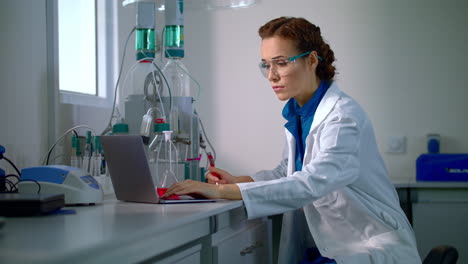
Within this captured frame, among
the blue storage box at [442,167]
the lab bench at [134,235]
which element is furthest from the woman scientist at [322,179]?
the blue storage box at [442,167]

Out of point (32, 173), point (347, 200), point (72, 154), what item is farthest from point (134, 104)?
point (347, 200)

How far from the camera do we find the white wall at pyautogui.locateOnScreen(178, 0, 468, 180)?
298 cm

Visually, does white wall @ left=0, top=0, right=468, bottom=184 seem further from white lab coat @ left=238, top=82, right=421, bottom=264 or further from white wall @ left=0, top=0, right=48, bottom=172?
white lab coat @ left=238, top=82, right=421, bottom=264

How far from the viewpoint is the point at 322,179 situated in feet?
4.59

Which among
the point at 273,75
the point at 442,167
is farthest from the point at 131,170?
the point at 442,167

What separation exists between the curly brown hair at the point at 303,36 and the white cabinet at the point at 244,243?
56cm

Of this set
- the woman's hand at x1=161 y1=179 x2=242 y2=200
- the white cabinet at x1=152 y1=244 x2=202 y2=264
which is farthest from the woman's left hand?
the white cabinet at x1=152 y1=244 x2=202 y2=264

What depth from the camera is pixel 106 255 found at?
772 millimetres

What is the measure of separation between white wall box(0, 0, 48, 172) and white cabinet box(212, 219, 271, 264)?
70 centimetres

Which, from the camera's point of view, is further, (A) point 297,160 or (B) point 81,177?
(A) point 297,160

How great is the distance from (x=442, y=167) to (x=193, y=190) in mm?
1745

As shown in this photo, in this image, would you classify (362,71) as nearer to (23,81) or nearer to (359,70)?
(359,70)

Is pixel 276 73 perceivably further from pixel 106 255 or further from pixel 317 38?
pixel 106 255

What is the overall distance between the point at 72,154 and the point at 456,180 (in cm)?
189
